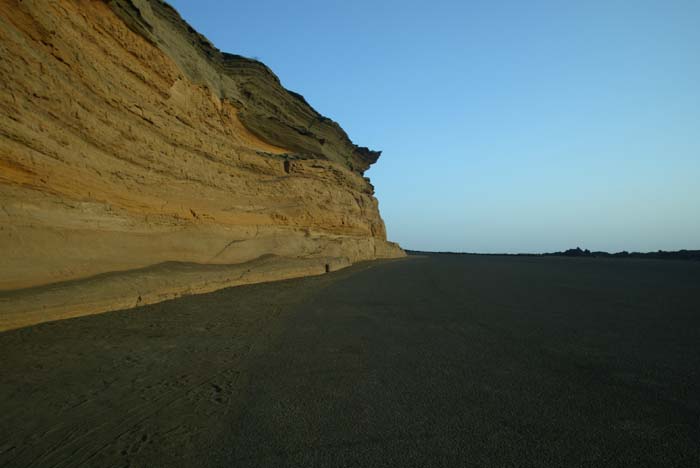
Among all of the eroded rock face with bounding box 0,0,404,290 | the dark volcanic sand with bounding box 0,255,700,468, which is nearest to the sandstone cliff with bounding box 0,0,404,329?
the eroded rock face with bounding box 0,0,404,290

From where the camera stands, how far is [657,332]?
3.69 metres

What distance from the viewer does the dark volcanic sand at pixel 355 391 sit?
1.72 metres

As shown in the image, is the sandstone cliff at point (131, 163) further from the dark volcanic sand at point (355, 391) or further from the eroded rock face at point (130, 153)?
the dark volcanic sand at point (355, 391)

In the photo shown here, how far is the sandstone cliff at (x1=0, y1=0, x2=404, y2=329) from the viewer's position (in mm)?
4965

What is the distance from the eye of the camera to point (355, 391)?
7.85 ft

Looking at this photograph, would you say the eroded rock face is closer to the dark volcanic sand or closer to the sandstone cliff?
the sandstone cliff

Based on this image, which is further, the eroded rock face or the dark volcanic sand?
the eroded rock face

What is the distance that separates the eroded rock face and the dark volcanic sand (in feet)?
7.15

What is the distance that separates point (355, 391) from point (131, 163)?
7291mm

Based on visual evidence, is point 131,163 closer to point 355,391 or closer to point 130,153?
point 130,153

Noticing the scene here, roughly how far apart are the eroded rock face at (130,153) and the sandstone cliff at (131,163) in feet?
0.08

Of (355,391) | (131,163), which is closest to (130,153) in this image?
(131,163)

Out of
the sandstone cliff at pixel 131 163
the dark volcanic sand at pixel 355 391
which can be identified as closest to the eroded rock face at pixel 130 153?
the sandstone cliff at pixel 131 163

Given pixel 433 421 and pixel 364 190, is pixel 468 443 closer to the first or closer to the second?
pixel 433 421
